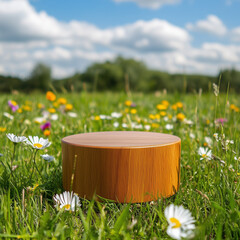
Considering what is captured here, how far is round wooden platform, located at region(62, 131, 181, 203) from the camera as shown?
1.52 metres

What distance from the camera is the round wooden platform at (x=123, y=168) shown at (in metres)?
1.52

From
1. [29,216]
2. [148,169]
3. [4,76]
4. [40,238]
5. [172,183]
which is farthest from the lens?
[4,76]

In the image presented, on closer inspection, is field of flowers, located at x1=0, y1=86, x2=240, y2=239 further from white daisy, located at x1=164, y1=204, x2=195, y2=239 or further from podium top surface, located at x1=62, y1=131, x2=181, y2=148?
podium top surface, located at x1=62, y1=131, x2=181, y2=148

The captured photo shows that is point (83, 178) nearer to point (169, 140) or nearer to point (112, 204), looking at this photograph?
point (112, 204)

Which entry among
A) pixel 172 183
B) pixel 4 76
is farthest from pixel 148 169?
pixel 4 76

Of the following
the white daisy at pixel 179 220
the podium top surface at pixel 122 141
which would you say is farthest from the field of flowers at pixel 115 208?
the podium top surface at pixel 122 141

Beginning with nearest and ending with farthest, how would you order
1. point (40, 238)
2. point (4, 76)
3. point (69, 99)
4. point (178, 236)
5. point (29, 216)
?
point (178, 236) → point (40, 238) → point (29, 216) → point (4, 76) → point (69, 99)

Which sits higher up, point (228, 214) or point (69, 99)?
point (69, 99)

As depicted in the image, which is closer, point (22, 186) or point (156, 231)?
point (156, 231)

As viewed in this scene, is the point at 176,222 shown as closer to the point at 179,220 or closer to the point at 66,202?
the point at 179,220

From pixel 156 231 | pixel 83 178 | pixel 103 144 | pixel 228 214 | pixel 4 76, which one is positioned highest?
pixel 4 76

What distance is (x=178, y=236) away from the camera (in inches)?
45.8

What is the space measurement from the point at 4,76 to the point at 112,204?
8.93 ft

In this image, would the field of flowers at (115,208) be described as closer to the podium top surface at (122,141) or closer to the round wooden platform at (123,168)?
the round wooden platform at (123,168)
